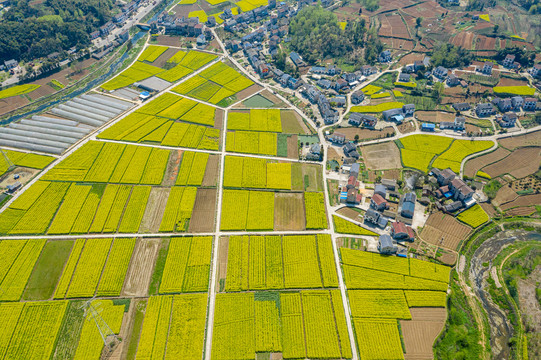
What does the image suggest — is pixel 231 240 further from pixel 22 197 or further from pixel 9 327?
pixel 22 197

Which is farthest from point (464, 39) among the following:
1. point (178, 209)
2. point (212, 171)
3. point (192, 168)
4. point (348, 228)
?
point (178, 209)

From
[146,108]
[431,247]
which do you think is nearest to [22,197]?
[146,108]

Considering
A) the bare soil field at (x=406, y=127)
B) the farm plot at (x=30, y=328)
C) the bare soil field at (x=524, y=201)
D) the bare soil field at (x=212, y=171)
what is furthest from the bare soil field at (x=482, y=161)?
the farm plot at (x=30, y=328)

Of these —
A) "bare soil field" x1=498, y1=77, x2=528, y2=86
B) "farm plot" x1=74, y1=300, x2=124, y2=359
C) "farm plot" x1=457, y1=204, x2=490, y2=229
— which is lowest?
"farm plot" x1=457, y1=204, x2=490, y2=229

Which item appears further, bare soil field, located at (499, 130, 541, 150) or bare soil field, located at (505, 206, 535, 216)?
bare soil field, located at (499, 130, 541, 150)

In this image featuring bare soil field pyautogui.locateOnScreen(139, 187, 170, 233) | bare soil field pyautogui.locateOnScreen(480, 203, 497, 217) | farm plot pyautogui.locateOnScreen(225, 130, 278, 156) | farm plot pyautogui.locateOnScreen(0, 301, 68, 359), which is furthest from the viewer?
farm plot pyautogui.locateOnScreen(225, 130, 278, 156)

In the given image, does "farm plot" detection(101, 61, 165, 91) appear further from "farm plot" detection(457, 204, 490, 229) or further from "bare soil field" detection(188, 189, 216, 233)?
"farm plot" detection(457, 204, 490, 229)

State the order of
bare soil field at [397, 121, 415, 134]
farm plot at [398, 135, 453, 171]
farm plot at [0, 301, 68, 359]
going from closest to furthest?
farm plot at [0, 301, 68, 359], farm plot at [398, 135, 453, 171], bare soil field at [397, 121, 415, 134]

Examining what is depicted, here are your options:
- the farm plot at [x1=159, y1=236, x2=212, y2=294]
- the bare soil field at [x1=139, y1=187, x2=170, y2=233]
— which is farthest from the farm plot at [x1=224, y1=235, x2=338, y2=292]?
the bare soil field at [x1=139, y1=187, x2=170, y2=233]

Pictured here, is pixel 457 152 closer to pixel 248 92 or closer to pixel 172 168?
pixel 248 92
